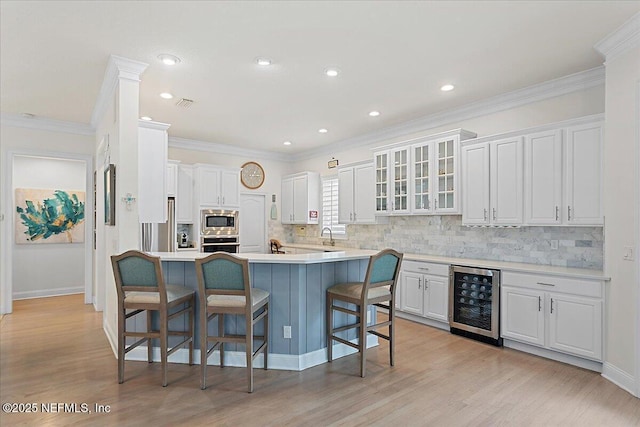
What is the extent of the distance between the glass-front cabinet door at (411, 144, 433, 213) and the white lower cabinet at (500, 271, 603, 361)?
147 cm

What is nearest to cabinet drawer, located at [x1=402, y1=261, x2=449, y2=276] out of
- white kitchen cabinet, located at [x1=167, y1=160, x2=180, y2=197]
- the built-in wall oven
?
the built-in wall oven

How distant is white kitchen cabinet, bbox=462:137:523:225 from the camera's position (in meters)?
4.02

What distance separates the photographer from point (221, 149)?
7.18 meters

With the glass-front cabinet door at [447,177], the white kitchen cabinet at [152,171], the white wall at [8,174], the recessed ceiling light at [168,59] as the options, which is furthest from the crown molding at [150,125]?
the glass-front cabinet door at [447,177]

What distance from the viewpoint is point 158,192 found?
3.83 m

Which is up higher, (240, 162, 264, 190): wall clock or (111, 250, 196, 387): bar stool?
(240, 162, 264, 190): wall clock

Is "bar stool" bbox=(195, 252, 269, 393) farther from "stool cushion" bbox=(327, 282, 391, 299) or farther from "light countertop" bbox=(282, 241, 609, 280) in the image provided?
"light countertop" bbox=(282, 241, 609, 280)

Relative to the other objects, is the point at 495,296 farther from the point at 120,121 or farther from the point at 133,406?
the point at 120,121

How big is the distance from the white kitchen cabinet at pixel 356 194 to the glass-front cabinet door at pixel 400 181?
A: 1.65 feet

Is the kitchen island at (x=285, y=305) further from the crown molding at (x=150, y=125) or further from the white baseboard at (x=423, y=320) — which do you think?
the white baseboard at (x=423, y=320)

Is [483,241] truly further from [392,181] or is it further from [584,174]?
[392,181]

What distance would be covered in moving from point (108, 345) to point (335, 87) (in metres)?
3.76

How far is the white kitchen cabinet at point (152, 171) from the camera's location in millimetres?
3738

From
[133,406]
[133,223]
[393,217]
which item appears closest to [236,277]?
[133,406]
